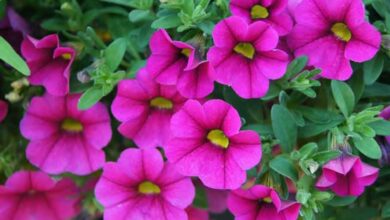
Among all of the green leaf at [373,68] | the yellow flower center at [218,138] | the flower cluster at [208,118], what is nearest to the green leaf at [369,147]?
the flower cluster at [208,118]

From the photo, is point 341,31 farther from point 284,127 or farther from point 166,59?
point 166,59

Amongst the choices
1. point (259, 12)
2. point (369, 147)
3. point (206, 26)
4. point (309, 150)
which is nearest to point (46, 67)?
point (206, 26)

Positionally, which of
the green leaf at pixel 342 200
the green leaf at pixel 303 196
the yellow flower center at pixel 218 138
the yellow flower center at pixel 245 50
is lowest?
the green leaf at pixel 342 200

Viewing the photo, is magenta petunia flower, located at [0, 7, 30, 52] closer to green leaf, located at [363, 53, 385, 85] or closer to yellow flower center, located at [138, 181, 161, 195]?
yellow flower center, located at [138, 181, 161, 195]

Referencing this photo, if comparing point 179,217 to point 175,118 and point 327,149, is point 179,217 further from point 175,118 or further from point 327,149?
point 327,149

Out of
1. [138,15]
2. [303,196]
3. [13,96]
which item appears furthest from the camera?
[13,96]

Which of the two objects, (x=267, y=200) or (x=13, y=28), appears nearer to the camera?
(x=267, y=200)

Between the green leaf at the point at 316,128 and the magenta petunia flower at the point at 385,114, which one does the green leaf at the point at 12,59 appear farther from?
the magenta petunia flower at the point at 385,114
